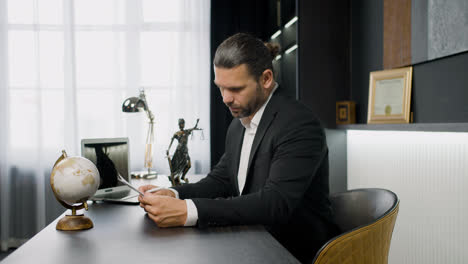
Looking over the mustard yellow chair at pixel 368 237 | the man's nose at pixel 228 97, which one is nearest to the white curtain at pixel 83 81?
the man's nose at pixel 228 97

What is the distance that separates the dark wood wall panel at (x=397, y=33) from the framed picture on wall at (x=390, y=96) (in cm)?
7

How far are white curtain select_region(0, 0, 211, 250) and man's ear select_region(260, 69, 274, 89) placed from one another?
252cm

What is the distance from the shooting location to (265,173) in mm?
1410

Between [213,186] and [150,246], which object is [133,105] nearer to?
[213,186]

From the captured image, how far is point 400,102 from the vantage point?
2336 mm

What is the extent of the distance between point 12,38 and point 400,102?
3.75 meters

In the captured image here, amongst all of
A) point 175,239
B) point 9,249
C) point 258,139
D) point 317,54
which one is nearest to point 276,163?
point 258,139

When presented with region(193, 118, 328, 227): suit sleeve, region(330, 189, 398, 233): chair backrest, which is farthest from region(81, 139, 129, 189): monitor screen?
region(330, 189, 398, 233): chair backrest

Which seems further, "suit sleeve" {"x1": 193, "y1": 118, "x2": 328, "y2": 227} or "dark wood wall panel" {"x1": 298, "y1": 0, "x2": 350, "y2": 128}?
"dark wood wall panel" {"x1": 298, "y1": 0, "x2": 350, "y2": 128}

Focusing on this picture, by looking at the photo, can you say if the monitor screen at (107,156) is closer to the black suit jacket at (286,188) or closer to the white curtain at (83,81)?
the black suit jacket at (286,188)

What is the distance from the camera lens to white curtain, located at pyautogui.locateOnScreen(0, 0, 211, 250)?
393cm

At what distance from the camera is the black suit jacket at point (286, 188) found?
118cm

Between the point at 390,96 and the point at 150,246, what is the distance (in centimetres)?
195

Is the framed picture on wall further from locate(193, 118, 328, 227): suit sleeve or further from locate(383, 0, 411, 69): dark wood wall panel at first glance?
locate(193, 118, 328, 227): suit sleeve
